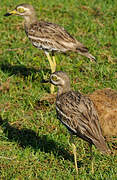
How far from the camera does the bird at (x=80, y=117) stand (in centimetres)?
545

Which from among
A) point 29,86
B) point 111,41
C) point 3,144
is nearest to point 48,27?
point 29,86

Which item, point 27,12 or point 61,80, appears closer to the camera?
point 61,80

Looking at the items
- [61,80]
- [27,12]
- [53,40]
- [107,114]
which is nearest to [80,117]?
[61,80]

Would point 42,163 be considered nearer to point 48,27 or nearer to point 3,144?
point 3,144

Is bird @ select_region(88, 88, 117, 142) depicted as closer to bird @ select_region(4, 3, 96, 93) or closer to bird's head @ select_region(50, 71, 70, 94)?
bird's head @ select_region(50, 71, 70, 94)

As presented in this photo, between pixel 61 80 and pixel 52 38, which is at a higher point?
pixel 61 80

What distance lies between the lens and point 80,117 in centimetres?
562

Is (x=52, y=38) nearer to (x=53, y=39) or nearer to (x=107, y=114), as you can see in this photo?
(x=53, y=39)

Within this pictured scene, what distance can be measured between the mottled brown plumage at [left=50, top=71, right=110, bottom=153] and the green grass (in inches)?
20.4

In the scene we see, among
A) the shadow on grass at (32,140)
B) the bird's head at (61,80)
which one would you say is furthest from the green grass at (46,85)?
the bird's head at (61,80)

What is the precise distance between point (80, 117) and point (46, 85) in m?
2.55

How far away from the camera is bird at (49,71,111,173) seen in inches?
215

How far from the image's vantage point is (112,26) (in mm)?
9875

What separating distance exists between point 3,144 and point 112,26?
4.48 meters
